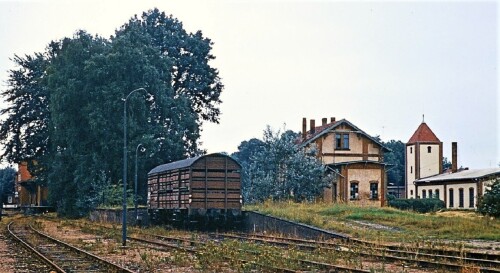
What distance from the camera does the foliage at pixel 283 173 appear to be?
173 ft

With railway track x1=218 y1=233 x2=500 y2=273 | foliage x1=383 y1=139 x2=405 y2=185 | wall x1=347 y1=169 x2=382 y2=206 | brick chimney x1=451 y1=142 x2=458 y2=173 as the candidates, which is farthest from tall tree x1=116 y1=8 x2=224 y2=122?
foliage x1=383 y1=139 x2=405 y2=185

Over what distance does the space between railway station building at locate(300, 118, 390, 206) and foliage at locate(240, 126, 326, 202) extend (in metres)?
2.46

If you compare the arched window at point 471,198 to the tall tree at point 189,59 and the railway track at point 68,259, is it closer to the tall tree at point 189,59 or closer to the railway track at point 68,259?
the tall tree at point 189,59

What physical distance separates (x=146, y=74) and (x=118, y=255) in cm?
3096

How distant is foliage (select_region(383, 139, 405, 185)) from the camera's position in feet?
374

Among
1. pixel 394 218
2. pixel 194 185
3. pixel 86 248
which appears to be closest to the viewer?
pixel 86 248

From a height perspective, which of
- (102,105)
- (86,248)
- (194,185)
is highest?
(102,105)

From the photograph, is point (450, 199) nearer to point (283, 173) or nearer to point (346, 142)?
point (346, 142)

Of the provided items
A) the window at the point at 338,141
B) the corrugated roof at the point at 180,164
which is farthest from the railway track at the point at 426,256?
the window at the point at 338,141

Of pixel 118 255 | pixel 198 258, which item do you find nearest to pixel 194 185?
pixel 118 255

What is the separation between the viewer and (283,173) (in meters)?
53.3

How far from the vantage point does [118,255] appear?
915 inches

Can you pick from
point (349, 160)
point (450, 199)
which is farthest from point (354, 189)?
point (450, 199)

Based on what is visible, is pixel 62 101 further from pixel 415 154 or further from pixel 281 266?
pixel 415 154
